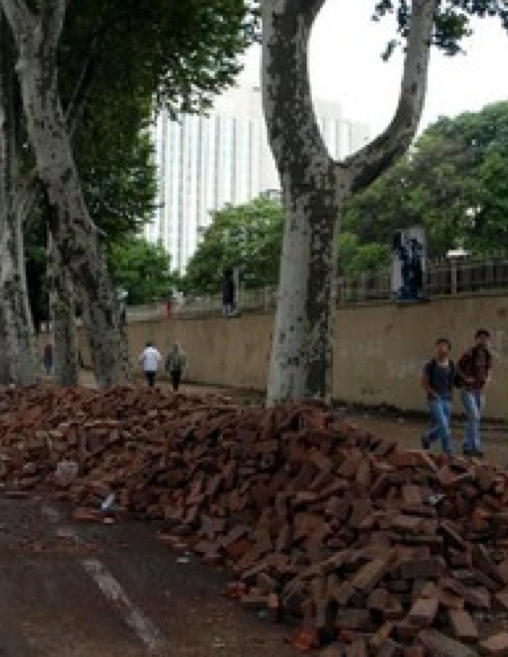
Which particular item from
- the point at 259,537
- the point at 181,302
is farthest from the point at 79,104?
the point at 181,302

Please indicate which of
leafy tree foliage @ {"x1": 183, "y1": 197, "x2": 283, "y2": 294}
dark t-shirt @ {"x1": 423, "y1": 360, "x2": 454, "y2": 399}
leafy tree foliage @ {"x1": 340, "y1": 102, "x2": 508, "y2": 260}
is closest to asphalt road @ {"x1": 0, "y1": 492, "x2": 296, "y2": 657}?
dark t-shirt @ {"x1": 423, "y1": 360, "x2": 454, "y2": 399}

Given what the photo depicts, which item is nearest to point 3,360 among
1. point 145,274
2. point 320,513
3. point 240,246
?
point 320,513

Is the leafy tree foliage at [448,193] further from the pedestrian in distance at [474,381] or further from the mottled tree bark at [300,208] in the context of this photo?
the mottled tree bark at [300,208]

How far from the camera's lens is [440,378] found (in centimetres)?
1286

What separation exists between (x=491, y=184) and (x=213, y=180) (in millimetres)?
59843

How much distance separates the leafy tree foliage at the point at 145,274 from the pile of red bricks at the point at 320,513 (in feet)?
193

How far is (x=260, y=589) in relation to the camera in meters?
6.72

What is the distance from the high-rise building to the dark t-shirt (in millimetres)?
70689

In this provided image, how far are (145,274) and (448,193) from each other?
118 ft

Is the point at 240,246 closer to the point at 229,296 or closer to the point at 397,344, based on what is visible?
the point at 229,296

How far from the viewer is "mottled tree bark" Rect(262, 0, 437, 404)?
9.38 m

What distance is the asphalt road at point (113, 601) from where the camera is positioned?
5793mm

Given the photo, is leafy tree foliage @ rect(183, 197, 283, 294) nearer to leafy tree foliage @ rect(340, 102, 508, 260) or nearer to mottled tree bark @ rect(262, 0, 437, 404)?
leafy tree foliage @ rect(340, 102, 508, 260)

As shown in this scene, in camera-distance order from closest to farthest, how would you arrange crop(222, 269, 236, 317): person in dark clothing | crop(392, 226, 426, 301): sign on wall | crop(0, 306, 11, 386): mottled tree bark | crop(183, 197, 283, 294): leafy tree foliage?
crop(0, 306, 11, 386): mottled tree bark → crop(392, 226, 426, 301): sign on wall → crop(222, 269, 236, 317): person in dark clothing → crop(183, 197, 283, 294): leafy tree foliage
